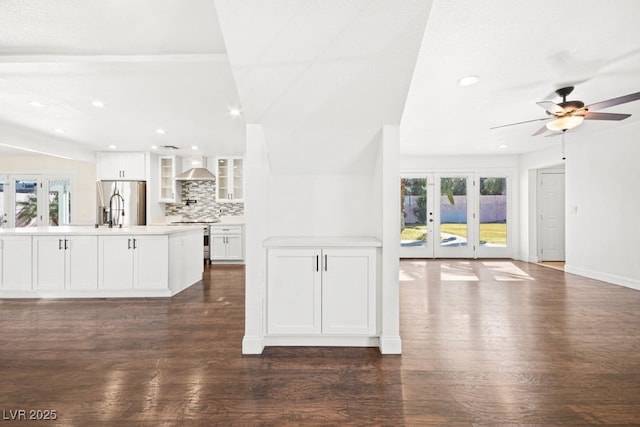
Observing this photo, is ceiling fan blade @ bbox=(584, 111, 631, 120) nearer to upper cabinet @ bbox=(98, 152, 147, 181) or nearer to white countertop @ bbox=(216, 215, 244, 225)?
white countertop @ bbox=(216, 215, 244, 225)

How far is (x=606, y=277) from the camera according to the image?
201 inches

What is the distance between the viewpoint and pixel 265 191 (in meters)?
2.68

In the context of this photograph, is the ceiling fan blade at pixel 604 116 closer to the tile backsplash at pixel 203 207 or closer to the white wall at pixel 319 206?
the white wall at pixel 319 206

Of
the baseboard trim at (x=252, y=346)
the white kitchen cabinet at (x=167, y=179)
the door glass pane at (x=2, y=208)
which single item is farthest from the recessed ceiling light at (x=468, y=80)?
the door glass pane at (x=2, y=208)

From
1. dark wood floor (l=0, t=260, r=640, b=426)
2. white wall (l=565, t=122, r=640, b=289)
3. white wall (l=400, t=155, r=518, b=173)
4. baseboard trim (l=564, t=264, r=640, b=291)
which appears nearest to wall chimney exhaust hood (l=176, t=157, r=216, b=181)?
dark wood floor (l=0, t=260, r=640, b=426)

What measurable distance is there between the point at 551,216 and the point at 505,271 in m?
2.34

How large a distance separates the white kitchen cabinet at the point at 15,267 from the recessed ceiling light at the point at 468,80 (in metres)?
5.50

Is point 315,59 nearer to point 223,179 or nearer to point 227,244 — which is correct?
point 227,244

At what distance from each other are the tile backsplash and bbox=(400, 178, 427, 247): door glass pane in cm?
387

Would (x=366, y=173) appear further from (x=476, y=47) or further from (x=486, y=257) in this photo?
(x=486, y=257)

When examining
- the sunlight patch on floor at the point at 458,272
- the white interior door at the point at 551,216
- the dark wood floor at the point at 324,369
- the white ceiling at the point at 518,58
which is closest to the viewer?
the dark wood floor at the point at 324,369

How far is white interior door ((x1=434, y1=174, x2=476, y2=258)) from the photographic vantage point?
7.58 meters

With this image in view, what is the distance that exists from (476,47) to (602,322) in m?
2.90

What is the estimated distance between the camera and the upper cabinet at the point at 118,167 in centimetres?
691
